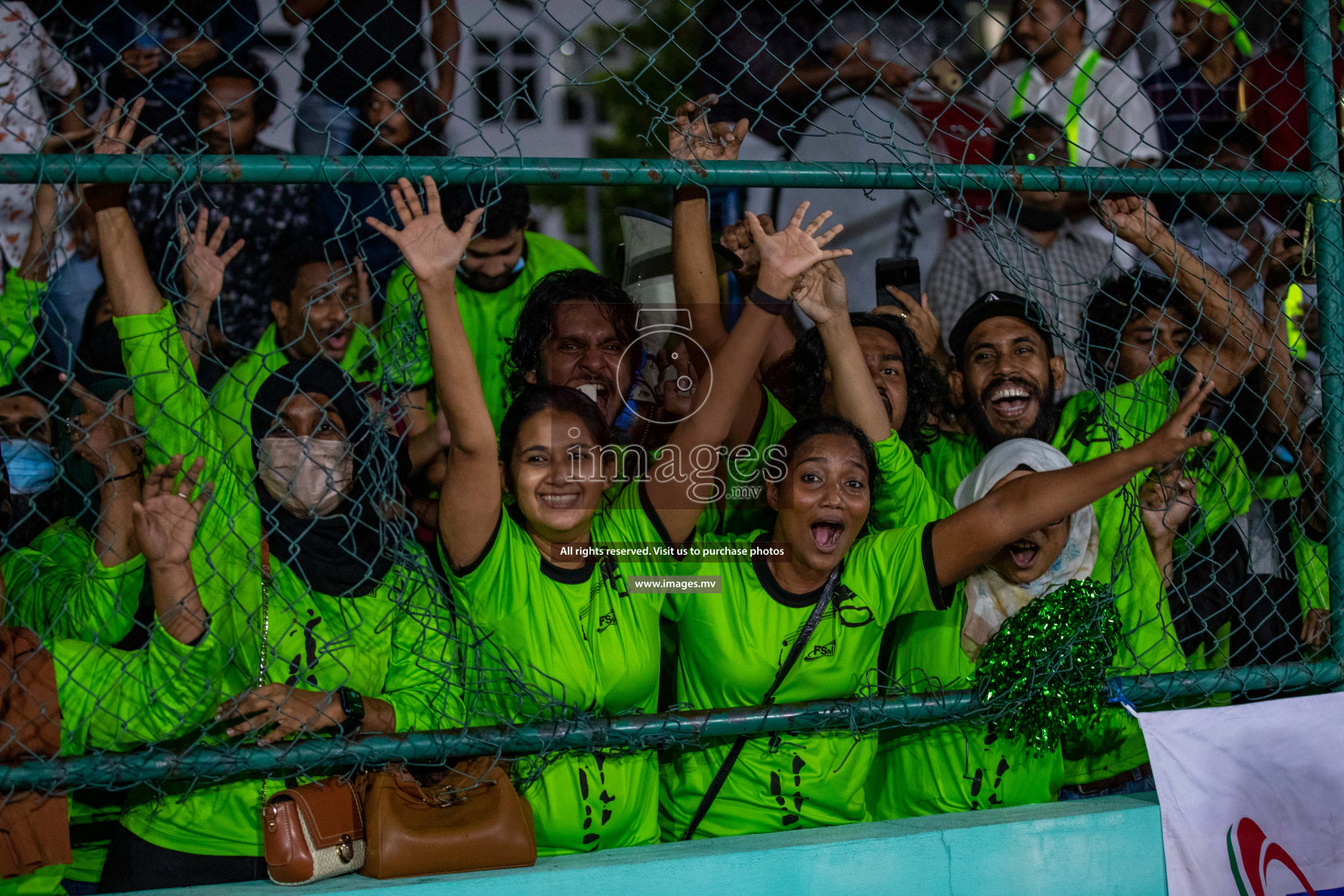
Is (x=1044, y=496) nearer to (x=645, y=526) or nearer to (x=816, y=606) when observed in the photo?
(x=816, y=606)

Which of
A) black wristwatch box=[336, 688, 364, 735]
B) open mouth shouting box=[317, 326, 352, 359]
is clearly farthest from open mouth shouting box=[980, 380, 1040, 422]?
open mouth shouting box=[317, 326, 352, 359]

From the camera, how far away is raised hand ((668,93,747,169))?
2.72m

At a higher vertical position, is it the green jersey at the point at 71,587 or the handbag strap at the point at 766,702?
the green jersey at the point at 71,587

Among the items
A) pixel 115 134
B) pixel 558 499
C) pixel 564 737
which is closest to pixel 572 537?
pixel 558 499

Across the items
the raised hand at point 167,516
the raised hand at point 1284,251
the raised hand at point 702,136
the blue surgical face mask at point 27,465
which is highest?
the raised hand at point 702,136

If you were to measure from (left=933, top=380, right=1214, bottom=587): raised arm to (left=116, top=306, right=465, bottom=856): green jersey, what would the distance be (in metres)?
1.17

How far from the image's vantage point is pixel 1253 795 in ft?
9.16

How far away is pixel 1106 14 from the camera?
572 centimetres

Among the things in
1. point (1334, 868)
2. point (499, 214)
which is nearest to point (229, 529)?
point (499, 214)

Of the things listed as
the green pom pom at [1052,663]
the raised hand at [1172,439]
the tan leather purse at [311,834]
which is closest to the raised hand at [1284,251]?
the raised hand at [1172,439]

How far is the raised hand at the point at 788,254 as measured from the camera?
2.64 metres

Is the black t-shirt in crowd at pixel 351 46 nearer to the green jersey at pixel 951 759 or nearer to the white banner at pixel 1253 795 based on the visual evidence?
the green jersey at pixel 951 759

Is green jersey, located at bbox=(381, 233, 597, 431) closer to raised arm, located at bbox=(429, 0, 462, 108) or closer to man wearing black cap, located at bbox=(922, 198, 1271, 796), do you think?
raised arm, located at bbox=(429, 0, 462, 108)

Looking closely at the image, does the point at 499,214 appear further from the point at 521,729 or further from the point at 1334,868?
the point at 1334,868
